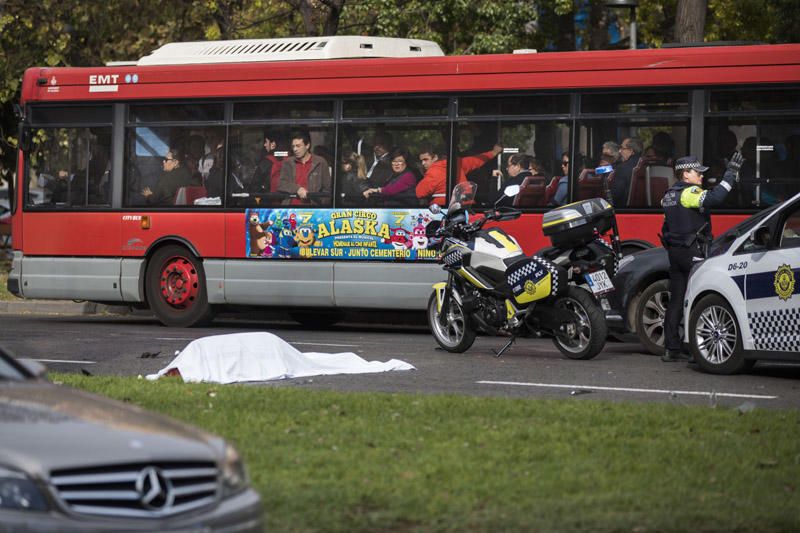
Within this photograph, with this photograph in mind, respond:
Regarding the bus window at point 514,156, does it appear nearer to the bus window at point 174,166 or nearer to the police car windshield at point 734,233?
the bus window at point 174,166

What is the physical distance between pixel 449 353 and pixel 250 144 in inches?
203

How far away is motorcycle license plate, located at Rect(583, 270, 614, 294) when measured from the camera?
1349 cm

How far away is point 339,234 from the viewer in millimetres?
17609

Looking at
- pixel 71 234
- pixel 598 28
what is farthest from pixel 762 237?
pixel 598 28

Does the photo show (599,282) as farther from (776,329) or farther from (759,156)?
(759,156)

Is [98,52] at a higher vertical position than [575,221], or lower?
higher

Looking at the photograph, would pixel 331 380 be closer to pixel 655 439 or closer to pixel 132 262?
pixel 655 439

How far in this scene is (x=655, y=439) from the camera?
27.3ft

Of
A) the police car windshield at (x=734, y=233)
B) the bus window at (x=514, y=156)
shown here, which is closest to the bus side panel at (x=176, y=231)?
the bus window at (x=514, y=156)

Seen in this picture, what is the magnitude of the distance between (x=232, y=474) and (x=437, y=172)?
39.9 feet

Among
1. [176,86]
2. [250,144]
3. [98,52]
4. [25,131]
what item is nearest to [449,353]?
[250,144]

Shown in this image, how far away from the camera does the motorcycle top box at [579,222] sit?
1380 centimetres

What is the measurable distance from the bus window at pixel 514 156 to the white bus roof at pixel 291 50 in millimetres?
1806

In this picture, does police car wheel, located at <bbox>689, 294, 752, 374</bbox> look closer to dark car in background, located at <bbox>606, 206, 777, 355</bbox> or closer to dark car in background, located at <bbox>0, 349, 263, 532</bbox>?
dark car in background, located at <bbox>606, 206, 777, 355</bbox>
